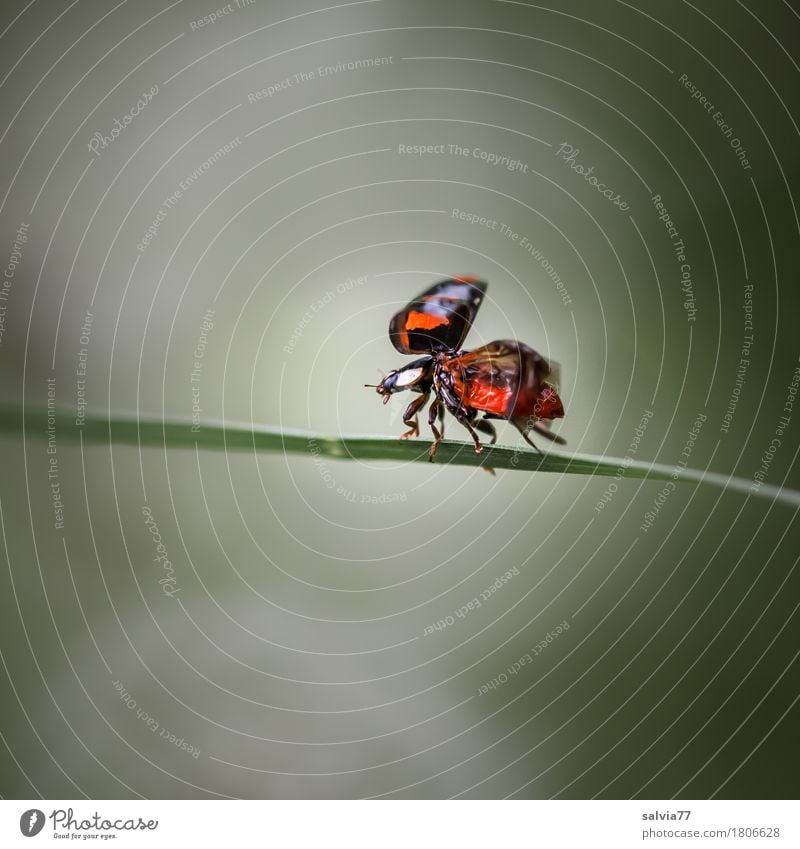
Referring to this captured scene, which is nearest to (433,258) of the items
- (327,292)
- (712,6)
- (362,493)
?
(327,292)

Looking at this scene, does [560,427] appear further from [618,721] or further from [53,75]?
[53,75]
